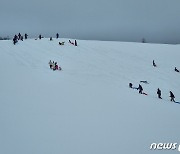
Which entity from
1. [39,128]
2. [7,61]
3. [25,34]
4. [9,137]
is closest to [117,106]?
[39,128]

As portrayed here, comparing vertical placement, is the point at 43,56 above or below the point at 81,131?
above

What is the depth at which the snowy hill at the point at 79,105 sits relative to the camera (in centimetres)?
809

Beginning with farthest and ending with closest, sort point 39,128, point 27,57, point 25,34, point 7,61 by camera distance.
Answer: point 25,34 → point 27,57 → point 7,61 → point 39,128

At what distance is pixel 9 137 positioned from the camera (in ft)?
26.4

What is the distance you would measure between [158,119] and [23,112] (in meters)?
5.61

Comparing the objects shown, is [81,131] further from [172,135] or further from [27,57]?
[27,57]

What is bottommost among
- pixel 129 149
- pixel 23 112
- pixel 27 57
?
pixel 129 149

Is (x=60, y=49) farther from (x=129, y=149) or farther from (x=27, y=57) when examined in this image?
(x=129, y=149)

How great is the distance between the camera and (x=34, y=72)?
1842cm

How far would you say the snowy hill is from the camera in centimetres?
809

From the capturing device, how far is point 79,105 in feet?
40.3

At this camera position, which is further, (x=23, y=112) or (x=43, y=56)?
(x=43, y=56)

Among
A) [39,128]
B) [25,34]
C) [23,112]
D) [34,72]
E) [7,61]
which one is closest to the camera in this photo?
[39,128]

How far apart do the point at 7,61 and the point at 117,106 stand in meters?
11.6
